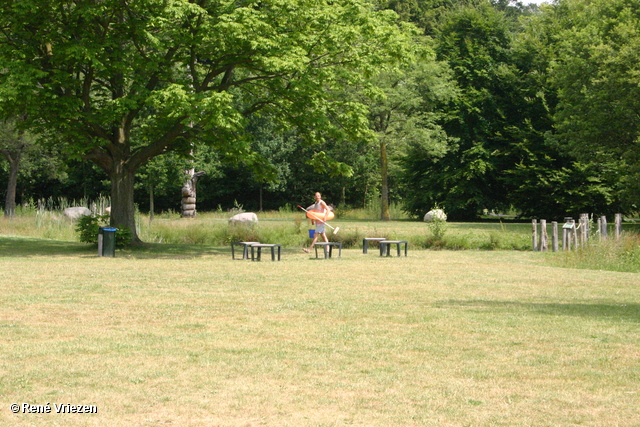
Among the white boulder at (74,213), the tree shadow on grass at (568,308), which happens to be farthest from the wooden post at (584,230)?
the white boulder at (74,213)

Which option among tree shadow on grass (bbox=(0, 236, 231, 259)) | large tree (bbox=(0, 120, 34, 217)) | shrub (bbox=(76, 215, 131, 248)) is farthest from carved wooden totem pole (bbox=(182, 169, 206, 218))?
shrub (bbox=(76, 215, 131, 248))

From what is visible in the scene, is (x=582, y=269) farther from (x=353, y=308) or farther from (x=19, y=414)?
(x=19, y=414)

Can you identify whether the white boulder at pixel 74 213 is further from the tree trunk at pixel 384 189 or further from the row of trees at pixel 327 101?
the tree trunk at pixel 384 189

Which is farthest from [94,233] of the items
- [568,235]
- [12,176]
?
[12,176]

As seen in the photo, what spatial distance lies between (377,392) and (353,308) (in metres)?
5.19

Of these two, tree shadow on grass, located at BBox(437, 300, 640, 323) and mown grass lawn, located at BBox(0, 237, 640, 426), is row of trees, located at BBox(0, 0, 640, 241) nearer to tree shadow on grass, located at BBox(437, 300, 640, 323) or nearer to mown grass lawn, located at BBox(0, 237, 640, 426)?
mown grass lawn, located at BBox(0, 237, 640, 426)

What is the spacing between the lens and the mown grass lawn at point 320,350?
22.3 feet

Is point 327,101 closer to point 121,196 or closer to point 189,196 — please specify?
point 121,196

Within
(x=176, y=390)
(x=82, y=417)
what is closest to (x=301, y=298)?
(x=176, y=390)

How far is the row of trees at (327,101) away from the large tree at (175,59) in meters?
0.07

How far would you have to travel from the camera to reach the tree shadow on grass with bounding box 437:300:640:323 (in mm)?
11883

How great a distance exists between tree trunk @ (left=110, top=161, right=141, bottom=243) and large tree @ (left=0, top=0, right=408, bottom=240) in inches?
1.3

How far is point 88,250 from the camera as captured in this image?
25.5 m
